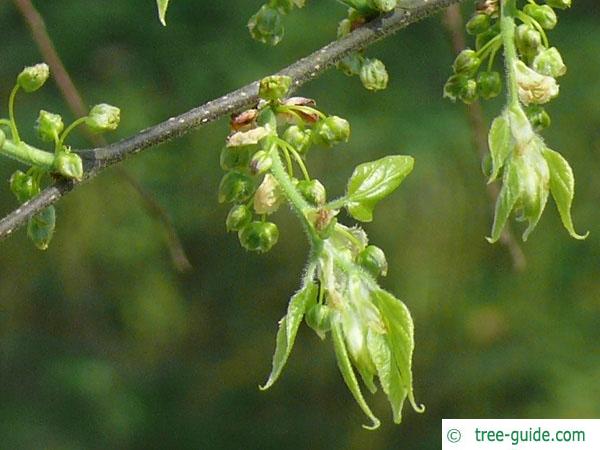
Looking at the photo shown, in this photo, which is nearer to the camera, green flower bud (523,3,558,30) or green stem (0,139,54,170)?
green stem (0,139,54,170)

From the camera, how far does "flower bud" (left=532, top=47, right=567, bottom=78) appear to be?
2.77ft

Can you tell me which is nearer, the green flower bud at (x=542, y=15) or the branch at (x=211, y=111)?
the branch at (x=211, y=111)

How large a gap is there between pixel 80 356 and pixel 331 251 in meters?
2.17

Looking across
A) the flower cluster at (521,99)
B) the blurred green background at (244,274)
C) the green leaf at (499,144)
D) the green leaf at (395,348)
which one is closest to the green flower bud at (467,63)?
the flower cluster at (521,99)

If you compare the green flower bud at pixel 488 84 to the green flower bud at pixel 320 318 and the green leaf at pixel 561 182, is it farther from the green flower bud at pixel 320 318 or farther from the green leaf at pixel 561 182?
the green flower bud at pixel 320 318

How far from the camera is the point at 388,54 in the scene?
104 inches

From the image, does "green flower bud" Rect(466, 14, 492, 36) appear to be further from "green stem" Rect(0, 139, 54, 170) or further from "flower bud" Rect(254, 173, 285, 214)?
"green stem" Rect(0, 139, 54, 170)

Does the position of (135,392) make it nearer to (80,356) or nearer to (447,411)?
(80,356)

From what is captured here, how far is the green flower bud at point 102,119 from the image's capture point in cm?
81

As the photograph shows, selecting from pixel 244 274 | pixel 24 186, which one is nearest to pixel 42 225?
pixel 24 186

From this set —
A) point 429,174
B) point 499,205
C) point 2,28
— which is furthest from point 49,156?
point 2,28

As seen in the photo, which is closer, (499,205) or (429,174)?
(499,205)

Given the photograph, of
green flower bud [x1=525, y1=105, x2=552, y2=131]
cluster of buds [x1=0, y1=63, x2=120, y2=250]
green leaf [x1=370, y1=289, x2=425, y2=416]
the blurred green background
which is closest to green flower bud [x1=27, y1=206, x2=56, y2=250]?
cluster of buds [x1=0, y1=63, x2=120, y2=250]

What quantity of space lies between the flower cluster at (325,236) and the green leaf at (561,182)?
0.30 feet
